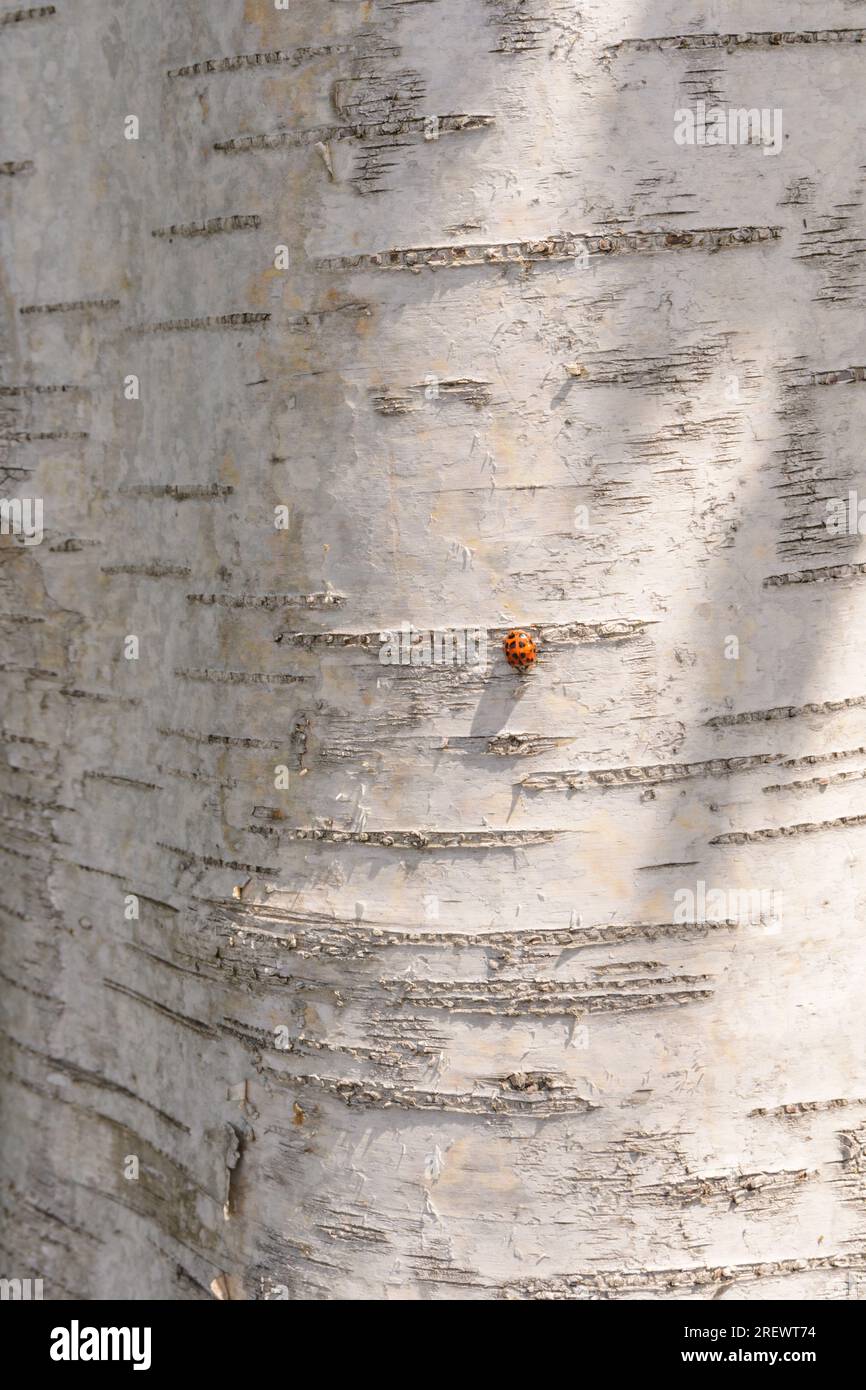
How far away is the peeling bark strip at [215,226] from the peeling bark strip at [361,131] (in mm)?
83

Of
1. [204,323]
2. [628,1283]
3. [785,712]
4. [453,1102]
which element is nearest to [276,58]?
[204,323]

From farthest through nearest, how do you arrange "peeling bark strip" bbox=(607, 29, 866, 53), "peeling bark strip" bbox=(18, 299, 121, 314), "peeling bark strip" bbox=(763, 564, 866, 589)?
"peeling bark strip" bbox=(18, 299, 121, 314)
"peeling bark strip" bbox=(763, 564, 866, 589)
"peeling bark strip" bbox=(607, 29, 866, 53)

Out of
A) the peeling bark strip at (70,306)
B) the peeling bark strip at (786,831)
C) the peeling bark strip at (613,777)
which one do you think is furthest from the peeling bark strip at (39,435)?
the peeling bark strip at (786,831)

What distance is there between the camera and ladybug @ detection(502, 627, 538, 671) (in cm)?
152

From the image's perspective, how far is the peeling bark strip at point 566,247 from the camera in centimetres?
149

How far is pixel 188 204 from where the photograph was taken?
66.3 inches

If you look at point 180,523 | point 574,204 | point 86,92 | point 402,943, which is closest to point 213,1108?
point 402,943

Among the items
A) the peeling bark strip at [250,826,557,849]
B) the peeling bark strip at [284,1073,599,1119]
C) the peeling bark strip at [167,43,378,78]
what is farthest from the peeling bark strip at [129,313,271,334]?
the peeling bark strip at [284,1073,599,1119]

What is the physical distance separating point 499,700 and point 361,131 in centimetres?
72

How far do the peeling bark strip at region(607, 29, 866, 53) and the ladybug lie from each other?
2.32ft

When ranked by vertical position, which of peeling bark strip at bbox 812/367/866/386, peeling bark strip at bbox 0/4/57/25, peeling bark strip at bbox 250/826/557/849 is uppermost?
peeling bark strip at bbox 0/4/57/25

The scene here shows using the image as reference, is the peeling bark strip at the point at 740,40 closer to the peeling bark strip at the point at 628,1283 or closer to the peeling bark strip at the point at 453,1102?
the peeling bark strip at the point at 453,1102

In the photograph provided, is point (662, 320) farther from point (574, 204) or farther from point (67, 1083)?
point (67, 1083)

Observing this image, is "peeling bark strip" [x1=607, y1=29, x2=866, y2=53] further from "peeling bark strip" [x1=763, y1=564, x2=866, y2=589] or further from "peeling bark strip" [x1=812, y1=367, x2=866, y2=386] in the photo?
"peeling bark strip" [x1=763, y1=564, x2=866, y2=589]
